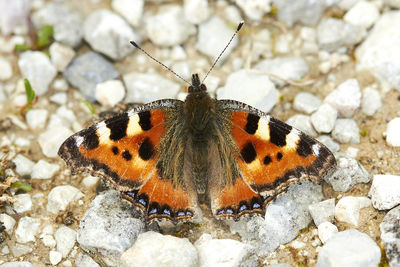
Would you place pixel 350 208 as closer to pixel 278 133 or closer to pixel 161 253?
pixel 278 133

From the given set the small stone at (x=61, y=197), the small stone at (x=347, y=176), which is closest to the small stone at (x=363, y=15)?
the small stone at (x=347, y=176)

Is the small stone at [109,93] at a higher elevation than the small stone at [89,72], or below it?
below

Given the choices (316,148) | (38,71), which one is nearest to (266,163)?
(316,148)

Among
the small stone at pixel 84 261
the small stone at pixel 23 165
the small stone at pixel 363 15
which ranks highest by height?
the small stone at pixel 363 15

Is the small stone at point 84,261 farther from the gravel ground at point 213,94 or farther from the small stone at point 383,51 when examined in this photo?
the small stone at point 383,51

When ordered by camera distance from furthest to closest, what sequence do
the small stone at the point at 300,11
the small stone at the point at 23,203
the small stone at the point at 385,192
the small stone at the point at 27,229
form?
1. the small stone at the point at 300,11
2. the small stone at the point at 23,203
3. the small stone at the point at 27,229
4. the small stone at the point at 385,192

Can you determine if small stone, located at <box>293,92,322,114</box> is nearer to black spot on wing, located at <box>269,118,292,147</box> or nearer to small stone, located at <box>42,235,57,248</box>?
black spot on wing, located at <box>269,118,292,147</box>

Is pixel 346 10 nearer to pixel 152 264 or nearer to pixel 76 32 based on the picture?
pixel 76 32
